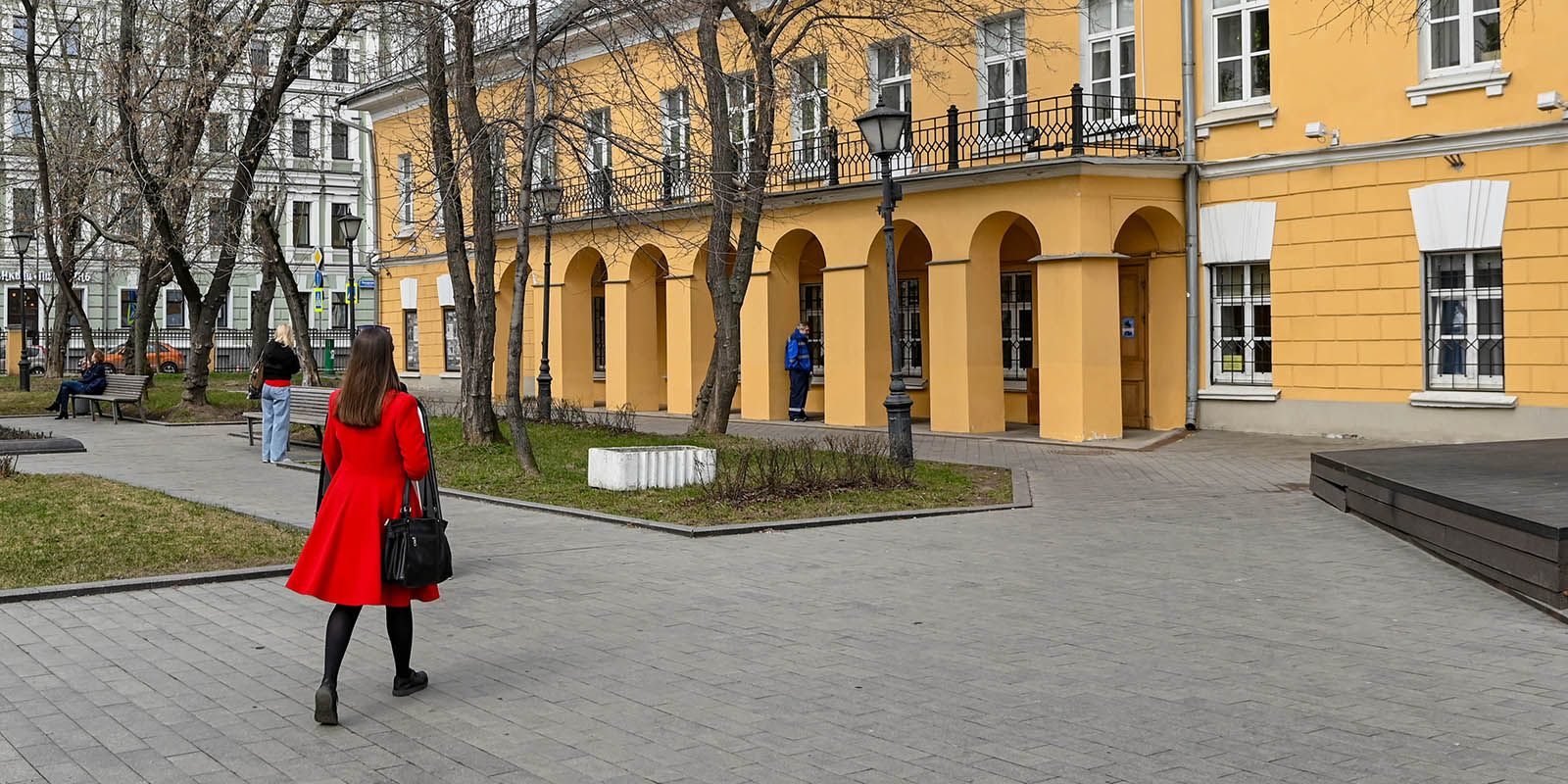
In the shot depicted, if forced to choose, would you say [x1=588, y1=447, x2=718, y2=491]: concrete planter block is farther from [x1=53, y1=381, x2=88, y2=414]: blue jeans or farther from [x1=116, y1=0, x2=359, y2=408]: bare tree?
[x1=53, y1=381, x2=88, y2=414]: blue jeans

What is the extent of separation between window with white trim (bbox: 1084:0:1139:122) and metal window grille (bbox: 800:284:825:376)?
25.3 ft

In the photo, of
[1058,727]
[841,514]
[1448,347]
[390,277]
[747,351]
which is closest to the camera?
[1058,727]

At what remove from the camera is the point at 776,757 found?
564cm

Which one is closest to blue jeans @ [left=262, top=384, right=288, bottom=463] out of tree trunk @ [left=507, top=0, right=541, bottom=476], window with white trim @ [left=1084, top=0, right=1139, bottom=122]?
tree trunk @ [left=507, top=0, right=541, bottom=476]

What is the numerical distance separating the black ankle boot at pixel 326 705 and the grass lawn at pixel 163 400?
21118 millimetres

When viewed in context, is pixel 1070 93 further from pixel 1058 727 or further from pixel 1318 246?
pixel 1058 727

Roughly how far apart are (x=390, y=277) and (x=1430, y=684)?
3472 cm

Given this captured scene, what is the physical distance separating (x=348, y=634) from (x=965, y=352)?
1723cm

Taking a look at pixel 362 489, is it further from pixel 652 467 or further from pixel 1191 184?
pixel 1191 184

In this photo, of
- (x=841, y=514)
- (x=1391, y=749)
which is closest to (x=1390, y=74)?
(x=841, y=514)

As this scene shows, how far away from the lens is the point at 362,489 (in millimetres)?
6297

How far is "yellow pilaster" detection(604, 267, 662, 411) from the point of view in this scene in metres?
30.0

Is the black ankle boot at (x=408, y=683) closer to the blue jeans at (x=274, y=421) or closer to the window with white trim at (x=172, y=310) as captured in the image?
the blue jeans at (x=274, y=421)

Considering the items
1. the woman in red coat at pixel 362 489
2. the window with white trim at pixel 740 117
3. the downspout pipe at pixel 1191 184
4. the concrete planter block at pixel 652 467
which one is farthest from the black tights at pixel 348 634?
the downspout pipe at pixel 1191 184
